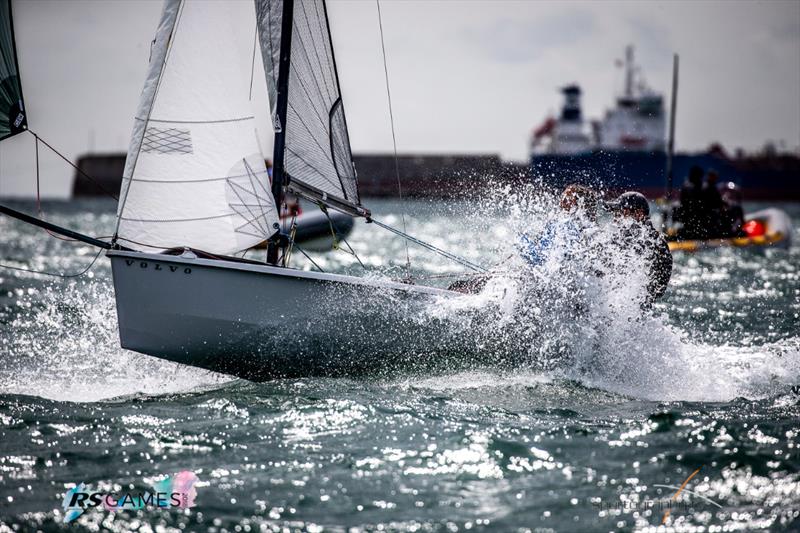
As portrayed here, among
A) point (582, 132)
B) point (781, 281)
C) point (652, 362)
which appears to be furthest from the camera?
point (582, 132)

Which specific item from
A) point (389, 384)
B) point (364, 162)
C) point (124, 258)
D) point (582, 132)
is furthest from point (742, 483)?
point (364, 162)

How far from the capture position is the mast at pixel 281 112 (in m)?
6.64

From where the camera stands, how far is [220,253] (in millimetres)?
6512

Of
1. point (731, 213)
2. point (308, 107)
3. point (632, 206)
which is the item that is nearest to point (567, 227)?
point (632, 206)

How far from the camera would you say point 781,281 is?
1474 cm

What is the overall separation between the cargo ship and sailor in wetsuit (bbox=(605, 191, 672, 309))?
57909mm

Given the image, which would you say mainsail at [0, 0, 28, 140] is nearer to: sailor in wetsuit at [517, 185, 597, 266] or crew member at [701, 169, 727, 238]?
sailor in wetsuit at [517, 185, 597, 266]

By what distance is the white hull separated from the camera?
19.9 feet

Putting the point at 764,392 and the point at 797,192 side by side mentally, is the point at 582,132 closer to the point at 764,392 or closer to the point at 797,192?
the point at 797,192

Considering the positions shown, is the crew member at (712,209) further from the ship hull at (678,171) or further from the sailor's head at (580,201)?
the ship hull at (678,171)

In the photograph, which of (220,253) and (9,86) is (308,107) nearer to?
(220,253)

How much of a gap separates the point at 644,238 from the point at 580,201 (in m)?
0.59

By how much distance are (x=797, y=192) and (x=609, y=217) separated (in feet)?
262

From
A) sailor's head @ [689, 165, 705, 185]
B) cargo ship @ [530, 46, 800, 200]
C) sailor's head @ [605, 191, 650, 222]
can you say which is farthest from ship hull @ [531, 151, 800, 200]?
sailor's head @ [605, 191, 650, 222]
